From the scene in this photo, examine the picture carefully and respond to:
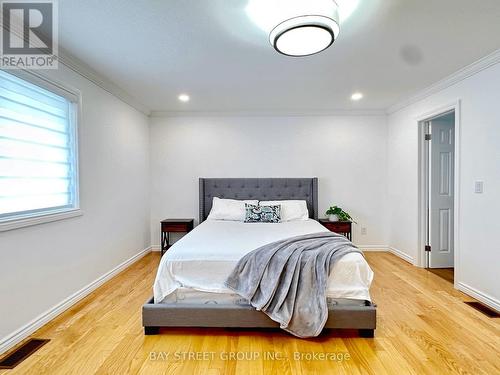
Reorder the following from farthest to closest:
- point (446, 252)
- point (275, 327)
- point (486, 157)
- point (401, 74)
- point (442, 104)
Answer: point (446, 252), point (442, 104), point (401, 74), point (486, 157), point (275, 327)

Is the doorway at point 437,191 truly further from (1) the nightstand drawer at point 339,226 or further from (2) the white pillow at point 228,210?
(2) the white pillow at point 228,210

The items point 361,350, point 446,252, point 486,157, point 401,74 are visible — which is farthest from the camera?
point 446,252

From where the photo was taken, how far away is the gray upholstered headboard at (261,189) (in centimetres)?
456

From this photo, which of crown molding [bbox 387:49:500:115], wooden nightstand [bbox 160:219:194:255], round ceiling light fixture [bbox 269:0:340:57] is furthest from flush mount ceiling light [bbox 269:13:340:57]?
wooden nightstand [bbox 160:219:194:255]

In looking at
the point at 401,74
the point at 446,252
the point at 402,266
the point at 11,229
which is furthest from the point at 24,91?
the point at 446,252

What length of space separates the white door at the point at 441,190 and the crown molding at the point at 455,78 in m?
0.43

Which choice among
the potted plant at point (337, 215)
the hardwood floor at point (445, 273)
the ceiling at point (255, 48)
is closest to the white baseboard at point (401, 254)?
the hardwood floor at point (445, 273)

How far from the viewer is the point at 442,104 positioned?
3.35 metres

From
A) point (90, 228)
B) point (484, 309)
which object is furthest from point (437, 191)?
point (90, 228)

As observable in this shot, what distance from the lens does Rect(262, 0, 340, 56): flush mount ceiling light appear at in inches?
69.2

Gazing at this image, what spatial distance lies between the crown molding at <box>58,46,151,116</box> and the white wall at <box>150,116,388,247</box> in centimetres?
77

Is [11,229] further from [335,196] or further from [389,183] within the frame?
[389,183]

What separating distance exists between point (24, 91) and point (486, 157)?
4.25 m

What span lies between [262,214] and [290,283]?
1896 millimetres
